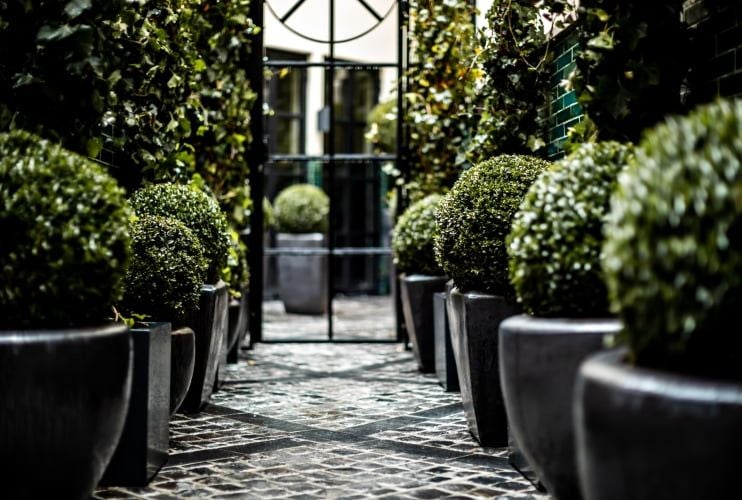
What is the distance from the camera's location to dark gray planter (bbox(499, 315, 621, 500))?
2990mm

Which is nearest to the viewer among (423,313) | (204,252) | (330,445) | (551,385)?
(551,385)

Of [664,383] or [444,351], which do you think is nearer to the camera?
[664,383]

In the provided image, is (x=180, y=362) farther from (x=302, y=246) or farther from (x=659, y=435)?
(x=302, y=246)

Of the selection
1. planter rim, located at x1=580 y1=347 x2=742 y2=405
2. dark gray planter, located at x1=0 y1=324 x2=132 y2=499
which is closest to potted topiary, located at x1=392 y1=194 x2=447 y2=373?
dark gray planter, located at x1=0 y1=324 x2=132 y2=499

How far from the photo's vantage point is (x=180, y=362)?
4723 mm

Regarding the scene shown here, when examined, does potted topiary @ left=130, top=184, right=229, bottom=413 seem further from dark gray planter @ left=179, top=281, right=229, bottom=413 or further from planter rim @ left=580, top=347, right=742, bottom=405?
planter rim @ left=580, top=347, right=742, bottom=405

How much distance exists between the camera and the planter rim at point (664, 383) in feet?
6.77

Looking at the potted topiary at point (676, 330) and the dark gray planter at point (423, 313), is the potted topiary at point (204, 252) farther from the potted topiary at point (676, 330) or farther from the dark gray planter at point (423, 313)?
the potted topiary at point (676, 330)

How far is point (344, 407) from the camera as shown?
5.91 meters

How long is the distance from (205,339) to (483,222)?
1752 millimetres

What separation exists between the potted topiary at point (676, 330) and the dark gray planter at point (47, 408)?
155 cm

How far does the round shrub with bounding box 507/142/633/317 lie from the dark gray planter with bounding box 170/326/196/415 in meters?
1.98

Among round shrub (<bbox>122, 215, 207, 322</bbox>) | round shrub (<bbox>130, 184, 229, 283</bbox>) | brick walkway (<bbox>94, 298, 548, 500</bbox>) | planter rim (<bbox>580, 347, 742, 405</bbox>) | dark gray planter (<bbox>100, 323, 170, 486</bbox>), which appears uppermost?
round shrub (<bbox>130, 184, 229, 283</bbox>)

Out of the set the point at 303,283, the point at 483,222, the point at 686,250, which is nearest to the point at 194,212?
the point at 483,222
